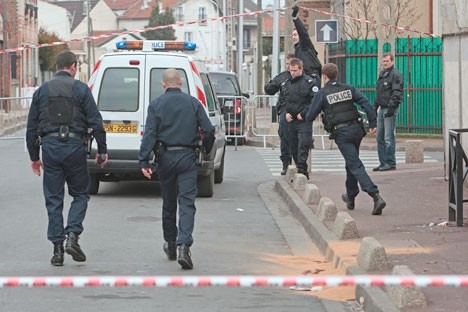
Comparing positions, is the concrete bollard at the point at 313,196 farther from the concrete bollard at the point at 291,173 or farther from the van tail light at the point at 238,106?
the van tail light at the point at 238,106

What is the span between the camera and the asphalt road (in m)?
8.30

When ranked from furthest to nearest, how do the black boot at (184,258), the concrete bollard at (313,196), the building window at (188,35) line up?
the building window at (188,35), the concrete bollard at (313,196), the black boot at (184,258)

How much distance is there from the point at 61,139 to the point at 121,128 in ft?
16.5

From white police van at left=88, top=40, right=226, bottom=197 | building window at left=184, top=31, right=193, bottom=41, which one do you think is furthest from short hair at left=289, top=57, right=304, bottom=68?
building window at left=184, top=31, right=193, bottom=41

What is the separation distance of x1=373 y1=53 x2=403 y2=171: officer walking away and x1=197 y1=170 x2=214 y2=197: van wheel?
3.95 metres

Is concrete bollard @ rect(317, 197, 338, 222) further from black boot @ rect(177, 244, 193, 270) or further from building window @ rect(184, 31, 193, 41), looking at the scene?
building window @ rect(184, 31, 193, 41)

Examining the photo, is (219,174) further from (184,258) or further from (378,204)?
(184,258)

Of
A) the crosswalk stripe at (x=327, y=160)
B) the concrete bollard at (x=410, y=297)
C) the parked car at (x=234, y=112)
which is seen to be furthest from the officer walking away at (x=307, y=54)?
the parked car at (x=234, y=112)

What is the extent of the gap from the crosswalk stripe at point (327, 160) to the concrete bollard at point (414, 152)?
701 mm

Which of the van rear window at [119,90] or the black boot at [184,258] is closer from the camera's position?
the black boot at [184,258]

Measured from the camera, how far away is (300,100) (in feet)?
51.1

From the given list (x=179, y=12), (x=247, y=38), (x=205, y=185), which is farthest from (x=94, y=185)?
(x=247, y=38)

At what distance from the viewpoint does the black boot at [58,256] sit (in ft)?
32.0

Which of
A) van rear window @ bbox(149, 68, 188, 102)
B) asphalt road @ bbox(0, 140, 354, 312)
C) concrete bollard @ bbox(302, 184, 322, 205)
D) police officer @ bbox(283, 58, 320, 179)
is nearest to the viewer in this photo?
asphalt road @ bbox(0, 140, 354, 312)
